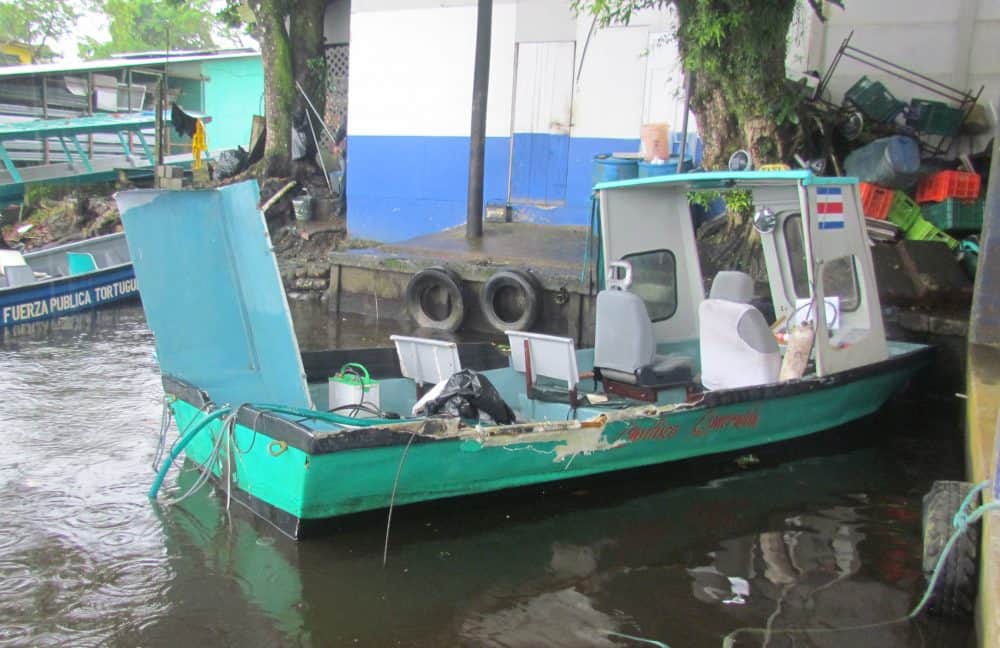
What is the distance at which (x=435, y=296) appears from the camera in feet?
38.8

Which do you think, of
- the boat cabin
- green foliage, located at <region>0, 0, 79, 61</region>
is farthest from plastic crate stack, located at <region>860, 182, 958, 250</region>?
green foliage, located at <region>0, 0, 79, 61</region>

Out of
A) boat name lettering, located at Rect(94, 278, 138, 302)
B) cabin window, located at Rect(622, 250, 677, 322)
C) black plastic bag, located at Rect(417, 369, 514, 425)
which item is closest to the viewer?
black plastic bag, located at Rect(417, 369, 514, 425)

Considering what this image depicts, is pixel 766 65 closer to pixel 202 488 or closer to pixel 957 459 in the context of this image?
pixel 957 459

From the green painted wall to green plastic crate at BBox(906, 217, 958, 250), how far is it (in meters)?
17.2

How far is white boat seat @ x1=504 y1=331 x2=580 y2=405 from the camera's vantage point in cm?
654

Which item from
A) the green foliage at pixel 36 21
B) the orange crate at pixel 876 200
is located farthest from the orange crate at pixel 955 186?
the green foliage at pixel 36 21

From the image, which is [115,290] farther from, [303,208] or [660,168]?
[660,168]

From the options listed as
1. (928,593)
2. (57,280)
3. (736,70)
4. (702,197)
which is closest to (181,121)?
(57,280)

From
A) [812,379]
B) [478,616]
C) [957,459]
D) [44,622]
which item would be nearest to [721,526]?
[812,379]

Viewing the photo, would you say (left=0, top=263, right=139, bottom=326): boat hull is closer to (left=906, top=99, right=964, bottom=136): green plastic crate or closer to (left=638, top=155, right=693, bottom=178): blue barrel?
(left=638, top=155, right=693, bottom=178): blue barrel

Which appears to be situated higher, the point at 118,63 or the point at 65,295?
the point at 118,63

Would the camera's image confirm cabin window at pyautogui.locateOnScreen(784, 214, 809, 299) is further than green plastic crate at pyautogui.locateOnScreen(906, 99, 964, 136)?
No

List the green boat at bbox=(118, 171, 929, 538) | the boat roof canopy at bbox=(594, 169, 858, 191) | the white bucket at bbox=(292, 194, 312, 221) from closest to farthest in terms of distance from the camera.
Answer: the green boat at bbox=(118, 171, 929, 538), the boat roof canopy at bbox=(594, 169, 858, 191), the white bucket at bbox=(292, 194, 312, 221)

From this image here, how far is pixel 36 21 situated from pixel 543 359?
38712mm
